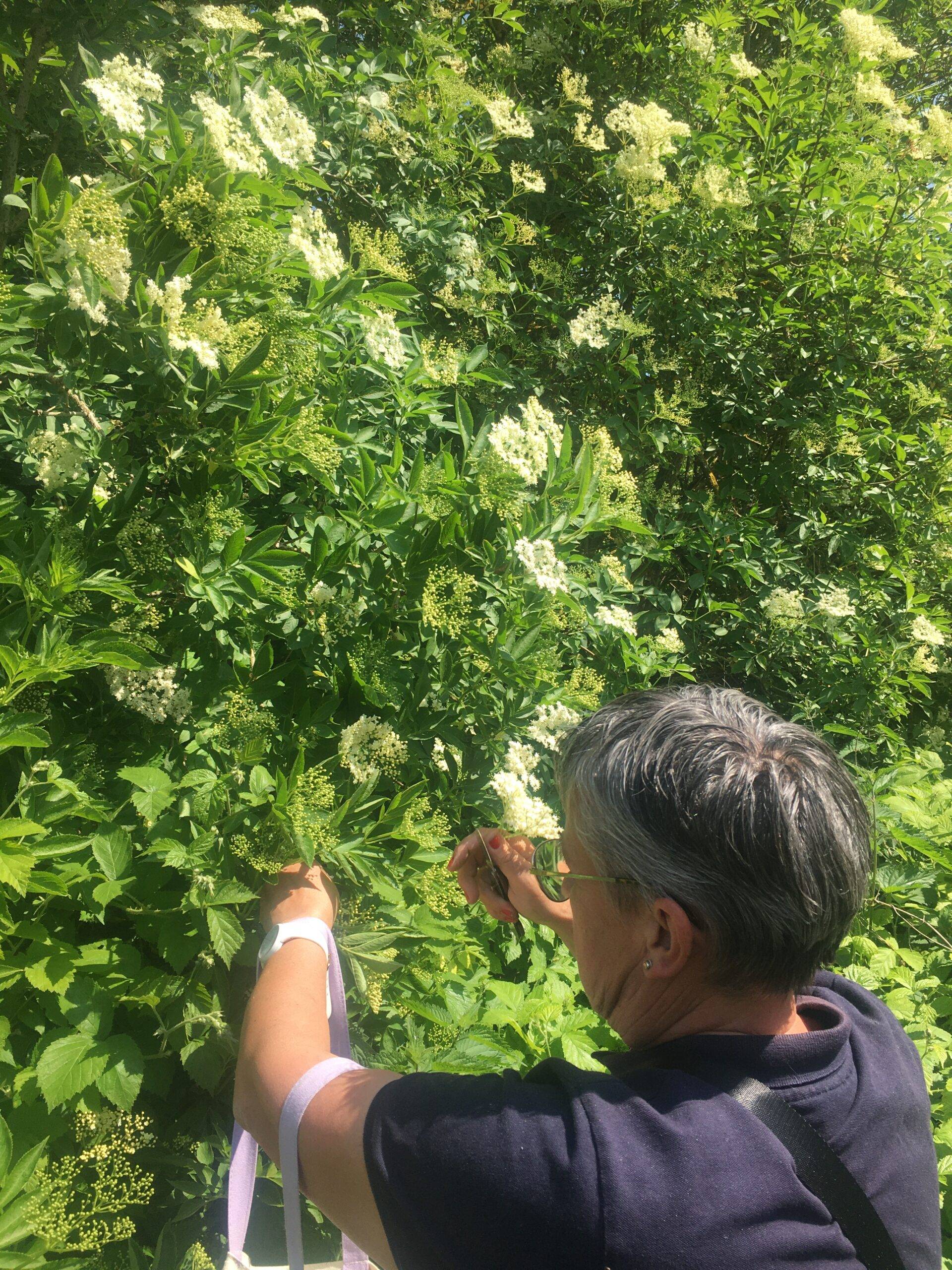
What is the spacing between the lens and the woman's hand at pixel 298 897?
144cm

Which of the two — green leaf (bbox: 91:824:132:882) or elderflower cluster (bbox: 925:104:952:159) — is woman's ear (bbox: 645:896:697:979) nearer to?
green leaf (bbox: 91:824:132:882)

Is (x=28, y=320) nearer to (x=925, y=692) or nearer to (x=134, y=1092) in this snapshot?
(x=134, y=1092)

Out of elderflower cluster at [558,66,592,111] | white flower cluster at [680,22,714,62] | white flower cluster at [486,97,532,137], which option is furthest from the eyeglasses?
white flower cluster at [680,22,714,62]

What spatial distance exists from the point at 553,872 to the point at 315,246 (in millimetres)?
1535

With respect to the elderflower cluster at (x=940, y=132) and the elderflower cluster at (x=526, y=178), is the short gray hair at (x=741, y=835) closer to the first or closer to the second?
the elderflower cluster at (x=526, y=178)

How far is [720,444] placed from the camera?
3.83m

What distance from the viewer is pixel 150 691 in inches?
61.5

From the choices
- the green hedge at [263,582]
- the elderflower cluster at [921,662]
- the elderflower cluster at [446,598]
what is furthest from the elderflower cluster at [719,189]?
the elderflower cluster at [446,598]

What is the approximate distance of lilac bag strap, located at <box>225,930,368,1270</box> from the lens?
3.54 ft

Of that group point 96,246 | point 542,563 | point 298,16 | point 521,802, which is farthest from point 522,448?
point 298,16

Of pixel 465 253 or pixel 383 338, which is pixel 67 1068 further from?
pixel 465 253

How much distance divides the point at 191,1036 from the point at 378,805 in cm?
53

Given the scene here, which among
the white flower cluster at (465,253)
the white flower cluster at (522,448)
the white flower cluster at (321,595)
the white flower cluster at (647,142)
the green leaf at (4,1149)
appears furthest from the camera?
the white flower cluster at (647,142)

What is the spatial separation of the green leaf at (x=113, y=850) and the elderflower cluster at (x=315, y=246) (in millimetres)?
1226
